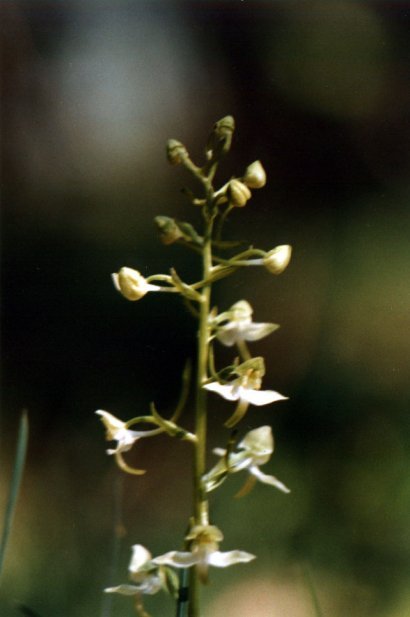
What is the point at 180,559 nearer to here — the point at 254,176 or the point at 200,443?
the point at 200,443

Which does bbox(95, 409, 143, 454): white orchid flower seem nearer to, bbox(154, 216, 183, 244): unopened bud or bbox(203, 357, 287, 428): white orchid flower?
bbox(203, 357, 287, 428): white orchid flower

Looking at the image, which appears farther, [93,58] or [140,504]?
[93,58]

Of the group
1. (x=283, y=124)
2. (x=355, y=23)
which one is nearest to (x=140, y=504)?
(x=283, y=124)

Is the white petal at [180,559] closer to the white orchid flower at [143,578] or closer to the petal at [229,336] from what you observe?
the white orchid flower at [143,578]

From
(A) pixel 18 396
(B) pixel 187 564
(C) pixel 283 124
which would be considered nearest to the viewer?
(B) pixel 187 564

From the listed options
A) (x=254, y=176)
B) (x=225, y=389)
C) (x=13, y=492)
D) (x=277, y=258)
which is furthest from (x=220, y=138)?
(x=13, y=492)

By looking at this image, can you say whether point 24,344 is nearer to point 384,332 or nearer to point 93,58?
point 93,58

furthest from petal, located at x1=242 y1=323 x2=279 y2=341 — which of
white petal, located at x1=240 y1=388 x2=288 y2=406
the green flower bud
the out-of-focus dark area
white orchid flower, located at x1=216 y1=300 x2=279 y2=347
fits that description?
the out-of-focus dark area

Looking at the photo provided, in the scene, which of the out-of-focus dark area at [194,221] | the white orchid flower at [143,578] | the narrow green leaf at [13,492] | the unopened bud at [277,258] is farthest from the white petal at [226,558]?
the out-of-focus dark area at [194,221]
